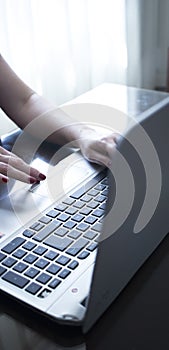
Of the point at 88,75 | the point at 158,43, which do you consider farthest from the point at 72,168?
the point at 158,43

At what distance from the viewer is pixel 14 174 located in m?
0.75

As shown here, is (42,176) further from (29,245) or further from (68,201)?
(29,245)

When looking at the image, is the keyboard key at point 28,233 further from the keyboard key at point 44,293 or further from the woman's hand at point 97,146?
the woman's hand at point 97,146

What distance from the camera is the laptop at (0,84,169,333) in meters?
0.43

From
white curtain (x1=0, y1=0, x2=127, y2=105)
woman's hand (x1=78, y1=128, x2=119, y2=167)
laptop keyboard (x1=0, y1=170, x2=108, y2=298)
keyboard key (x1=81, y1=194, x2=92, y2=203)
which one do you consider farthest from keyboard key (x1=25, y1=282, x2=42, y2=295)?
white curtain (x1=0, y1=0, x2=127, y2=105)

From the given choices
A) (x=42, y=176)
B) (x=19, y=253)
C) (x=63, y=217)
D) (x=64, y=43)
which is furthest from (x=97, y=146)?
(x=64, y=43)

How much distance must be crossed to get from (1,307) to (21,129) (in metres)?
0.54

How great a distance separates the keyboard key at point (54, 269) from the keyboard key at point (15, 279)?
31mm

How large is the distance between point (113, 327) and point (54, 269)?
0.10 meters

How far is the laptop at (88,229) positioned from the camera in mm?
433

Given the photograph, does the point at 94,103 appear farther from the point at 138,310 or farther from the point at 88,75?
the point at 88,75

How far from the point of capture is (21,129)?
0.98 metres

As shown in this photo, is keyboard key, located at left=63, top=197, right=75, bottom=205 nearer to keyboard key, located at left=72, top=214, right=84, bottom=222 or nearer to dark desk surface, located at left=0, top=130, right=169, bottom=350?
keyboard key, located at left=72, top=214, right=84, bottom=222

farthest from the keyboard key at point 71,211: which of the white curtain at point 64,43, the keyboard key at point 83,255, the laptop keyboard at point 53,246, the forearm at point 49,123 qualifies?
the white curtain at point 64,43
